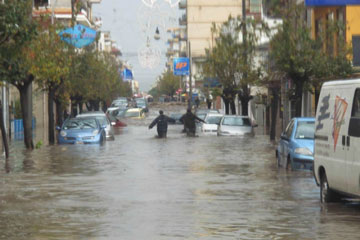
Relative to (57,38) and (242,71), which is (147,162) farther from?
(242,71)

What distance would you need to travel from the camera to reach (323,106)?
16969 mm

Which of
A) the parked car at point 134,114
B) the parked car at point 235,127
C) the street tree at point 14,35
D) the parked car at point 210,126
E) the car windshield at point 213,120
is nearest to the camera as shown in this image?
the street tree at point 14,35

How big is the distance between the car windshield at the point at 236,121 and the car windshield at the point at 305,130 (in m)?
25.8

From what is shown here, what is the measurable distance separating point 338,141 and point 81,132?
85.3 ft

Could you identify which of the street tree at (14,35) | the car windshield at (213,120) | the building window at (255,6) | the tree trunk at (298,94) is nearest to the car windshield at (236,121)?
the car windshield at (213,120)

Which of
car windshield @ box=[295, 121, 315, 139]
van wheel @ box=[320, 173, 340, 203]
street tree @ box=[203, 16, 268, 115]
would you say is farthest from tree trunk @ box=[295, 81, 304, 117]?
van wheel @ box=[320, 173, 340, 203]

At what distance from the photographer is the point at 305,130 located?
24.6m

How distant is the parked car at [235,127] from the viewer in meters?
49.9

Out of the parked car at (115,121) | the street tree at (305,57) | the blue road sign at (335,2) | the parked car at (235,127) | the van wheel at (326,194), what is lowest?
the parked car at (115,121)

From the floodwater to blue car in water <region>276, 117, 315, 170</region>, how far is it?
1.00 feet

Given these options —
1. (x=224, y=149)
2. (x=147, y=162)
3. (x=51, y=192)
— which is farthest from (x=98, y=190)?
(x=224, y=149)

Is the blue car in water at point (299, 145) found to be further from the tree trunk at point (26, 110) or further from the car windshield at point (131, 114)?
the car windshield at point (131, 114)

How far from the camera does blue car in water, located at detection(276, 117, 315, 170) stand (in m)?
23.6

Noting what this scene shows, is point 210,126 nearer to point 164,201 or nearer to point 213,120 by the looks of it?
point 213,120
